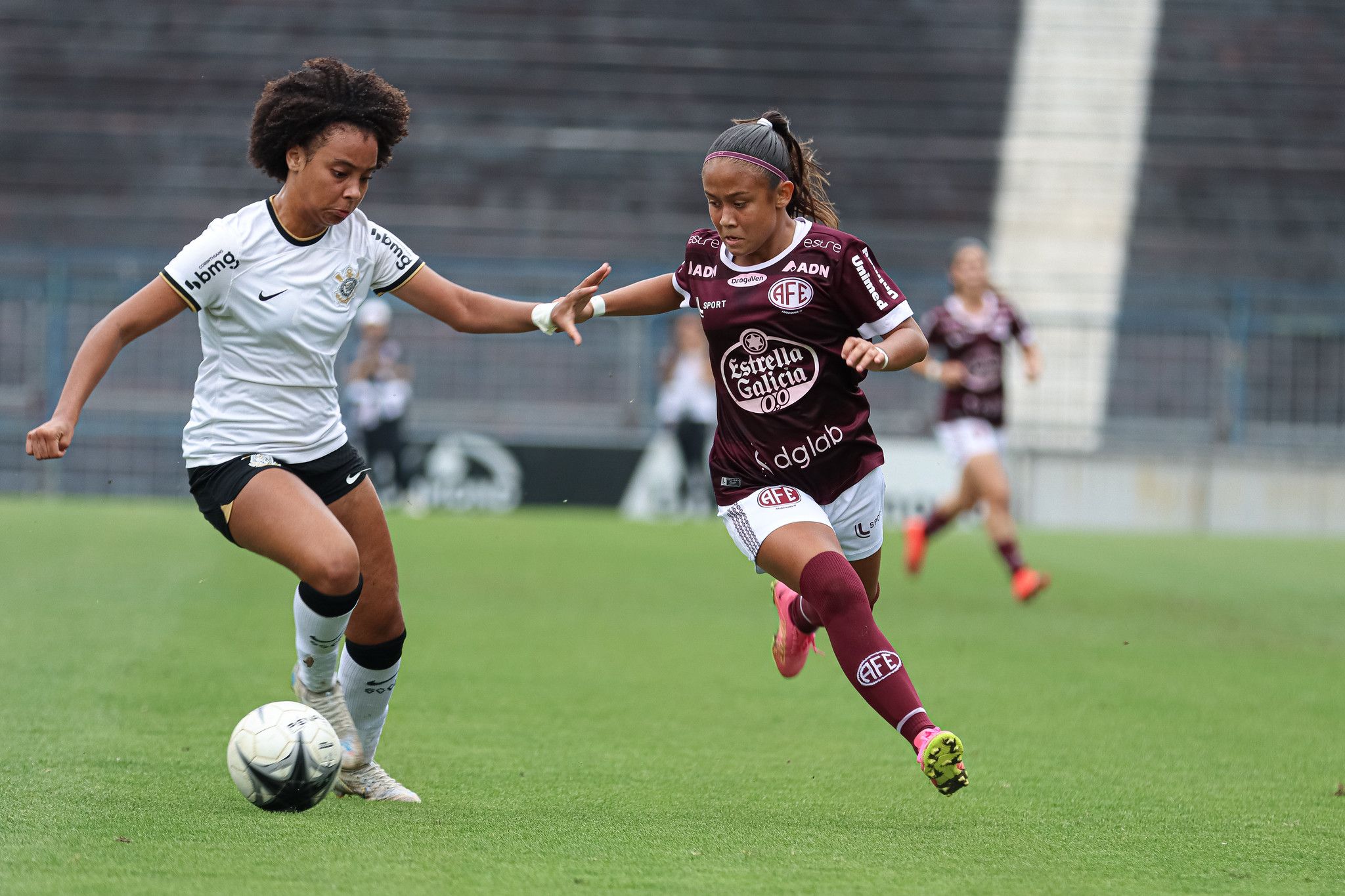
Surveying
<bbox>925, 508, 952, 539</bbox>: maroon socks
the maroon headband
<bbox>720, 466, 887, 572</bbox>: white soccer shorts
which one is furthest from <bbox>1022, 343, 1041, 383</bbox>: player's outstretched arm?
the maroon headband

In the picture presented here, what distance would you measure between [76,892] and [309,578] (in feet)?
3.83

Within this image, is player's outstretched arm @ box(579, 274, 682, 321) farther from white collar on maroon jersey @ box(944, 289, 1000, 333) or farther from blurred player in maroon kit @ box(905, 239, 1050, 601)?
white collar on maroon jersey @ box(944, 289, 1000, 333)

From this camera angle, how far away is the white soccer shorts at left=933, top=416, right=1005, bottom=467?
10.6m

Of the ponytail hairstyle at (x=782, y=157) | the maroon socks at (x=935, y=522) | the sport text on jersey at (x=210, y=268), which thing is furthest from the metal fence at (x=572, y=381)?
the sport text on jersey at (x=210, y=268)

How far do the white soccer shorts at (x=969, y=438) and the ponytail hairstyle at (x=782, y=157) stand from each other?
5.56m

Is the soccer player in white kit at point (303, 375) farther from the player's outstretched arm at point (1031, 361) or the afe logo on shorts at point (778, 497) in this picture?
the player's outstretched arm at point (1031, 361)

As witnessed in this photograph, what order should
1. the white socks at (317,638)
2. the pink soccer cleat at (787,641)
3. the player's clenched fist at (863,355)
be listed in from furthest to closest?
the pink soccer cleat at (787,641) → the white socks at (317,638) → the player's clenched fist at (863,355)

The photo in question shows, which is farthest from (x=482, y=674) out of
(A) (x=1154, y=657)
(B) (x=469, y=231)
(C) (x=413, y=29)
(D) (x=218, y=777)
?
(C) (x=413, y=29)

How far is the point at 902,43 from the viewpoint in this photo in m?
23.4

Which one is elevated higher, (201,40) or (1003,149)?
(201,40)

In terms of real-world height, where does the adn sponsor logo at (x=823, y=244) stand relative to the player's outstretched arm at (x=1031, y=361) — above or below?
above

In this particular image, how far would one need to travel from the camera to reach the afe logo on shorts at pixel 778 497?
480cm

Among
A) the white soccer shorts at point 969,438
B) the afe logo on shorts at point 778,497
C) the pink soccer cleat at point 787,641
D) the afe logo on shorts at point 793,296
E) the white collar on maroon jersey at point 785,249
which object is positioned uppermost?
the white collar on maroon jersey at point 785,249

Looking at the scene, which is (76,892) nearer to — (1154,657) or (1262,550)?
(1154,657)
